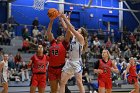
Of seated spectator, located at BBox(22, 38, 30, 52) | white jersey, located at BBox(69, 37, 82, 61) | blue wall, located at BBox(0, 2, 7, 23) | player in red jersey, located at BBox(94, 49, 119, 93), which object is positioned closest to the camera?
white jersey, located at BBox(69, 37, 82, 61)

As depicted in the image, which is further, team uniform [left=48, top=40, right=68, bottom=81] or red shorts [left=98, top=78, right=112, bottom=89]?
red shorts [left=98, top=78, right=112, bottom=89]

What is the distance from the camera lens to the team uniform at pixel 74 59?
7.20m

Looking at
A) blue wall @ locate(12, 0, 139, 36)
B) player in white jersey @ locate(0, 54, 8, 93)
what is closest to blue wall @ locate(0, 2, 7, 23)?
blue wall @ locate(12, 0, 139, 36)

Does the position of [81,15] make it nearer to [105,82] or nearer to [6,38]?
[6,38]

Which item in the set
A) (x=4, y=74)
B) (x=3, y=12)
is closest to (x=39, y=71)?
(x=4, y=74)

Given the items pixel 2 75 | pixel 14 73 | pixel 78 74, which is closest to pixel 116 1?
pixel 14 73

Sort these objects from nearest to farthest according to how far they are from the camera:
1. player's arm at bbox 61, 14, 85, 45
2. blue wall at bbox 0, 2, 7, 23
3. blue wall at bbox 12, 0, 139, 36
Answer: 1. player's arm at bbox 61, 14, 85, 45
2. blue wall at bbox 0, 2, 7, 23
3. blue wall at bbox 12, 0, 139, 36

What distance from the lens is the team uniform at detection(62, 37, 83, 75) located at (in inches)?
283

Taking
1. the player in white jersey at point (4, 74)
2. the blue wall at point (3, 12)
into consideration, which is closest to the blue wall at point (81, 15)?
the blue wall at point (3, 12)

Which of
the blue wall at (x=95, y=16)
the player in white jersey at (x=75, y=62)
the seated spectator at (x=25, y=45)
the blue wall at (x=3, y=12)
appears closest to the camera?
the player in white jersey at (x=75, y=62)

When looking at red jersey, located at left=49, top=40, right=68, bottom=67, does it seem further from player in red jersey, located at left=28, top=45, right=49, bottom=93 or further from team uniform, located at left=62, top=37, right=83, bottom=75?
player in red jersey, located at left=28, top=45, right=49, bottom=93

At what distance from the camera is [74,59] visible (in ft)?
24.0

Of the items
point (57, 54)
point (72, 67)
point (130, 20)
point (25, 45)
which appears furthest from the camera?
point (130, 20)

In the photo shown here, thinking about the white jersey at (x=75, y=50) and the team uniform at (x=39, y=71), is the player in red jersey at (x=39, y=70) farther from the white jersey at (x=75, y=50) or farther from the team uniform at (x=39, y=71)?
the white jersey at (x=75, y=50)
